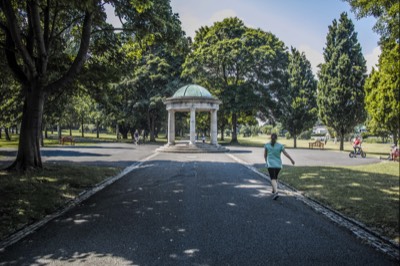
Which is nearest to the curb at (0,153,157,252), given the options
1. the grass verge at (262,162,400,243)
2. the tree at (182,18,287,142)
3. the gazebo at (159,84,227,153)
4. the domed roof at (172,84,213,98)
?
the grass verge at (262,162,400,243)

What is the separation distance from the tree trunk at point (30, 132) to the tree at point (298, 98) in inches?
1279

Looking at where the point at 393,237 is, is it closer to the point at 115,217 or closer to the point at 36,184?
the point at 115,217

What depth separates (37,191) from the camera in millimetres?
8312

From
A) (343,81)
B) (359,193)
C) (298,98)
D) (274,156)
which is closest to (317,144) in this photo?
(298,98)

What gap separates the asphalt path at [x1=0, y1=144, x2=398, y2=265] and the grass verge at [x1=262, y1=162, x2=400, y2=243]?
2.55 ft

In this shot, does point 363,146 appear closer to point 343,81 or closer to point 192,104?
point 343,81

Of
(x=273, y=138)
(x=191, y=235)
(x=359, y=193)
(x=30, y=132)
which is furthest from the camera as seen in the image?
(x=30, y=132)

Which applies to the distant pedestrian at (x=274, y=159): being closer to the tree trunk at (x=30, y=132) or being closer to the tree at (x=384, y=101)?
the tree trunk at (x=30, y=132)

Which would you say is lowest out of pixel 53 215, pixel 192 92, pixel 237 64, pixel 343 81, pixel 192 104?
pixel 53 215

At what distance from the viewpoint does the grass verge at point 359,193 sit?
5947mm

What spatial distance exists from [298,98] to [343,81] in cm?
630

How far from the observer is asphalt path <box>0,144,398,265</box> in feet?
13.5

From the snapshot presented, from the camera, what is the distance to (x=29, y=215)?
6273mm

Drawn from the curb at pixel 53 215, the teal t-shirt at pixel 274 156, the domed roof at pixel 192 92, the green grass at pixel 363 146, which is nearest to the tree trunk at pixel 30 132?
the curb at pixel 53 215
